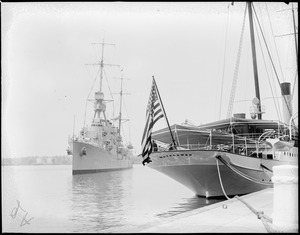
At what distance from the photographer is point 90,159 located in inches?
2544

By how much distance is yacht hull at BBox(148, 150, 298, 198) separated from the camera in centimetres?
1526

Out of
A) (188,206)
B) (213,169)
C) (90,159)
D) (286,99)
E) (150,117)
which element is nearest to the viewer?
(150,117)

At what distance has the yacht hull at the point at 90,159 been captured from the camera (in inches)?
2430

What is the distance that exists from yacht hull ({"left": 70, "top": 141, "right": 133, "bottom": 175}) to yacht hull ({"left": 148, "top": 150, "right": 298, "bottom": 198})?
46204mm

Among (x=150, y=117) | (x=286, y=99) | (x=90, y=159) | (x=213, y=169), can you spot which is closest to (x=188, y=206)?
(x=213, y=169)

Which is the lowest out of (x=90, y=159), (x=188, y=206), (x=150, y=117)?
(x=90, y=159)

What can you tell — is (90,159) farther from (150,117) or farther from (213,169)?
(150,117)

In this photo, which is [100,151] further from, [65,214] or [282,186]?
[282,186]

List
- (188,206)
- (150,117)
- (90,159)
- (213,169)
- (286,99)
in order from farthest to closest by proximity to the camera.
→ (90,159)
(286,99)
(188,206)
(213,169)
(150,117)

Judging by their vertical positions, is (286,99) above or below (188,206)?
above

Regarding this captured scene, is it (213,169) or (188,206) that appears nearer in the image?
(213,169)

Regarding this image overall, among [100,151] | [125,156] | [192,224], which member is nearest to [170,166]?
[192,224]

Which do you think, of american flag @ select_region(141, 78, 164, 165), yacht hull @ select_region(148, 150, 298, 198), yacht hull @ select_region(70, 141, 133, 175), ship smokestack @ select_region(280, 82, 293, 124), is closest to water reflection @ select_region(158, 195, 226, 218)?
yacht hull @ select_region(148, 150, 298, 198)

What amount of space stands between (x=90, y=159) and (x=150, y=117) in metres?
54.8
